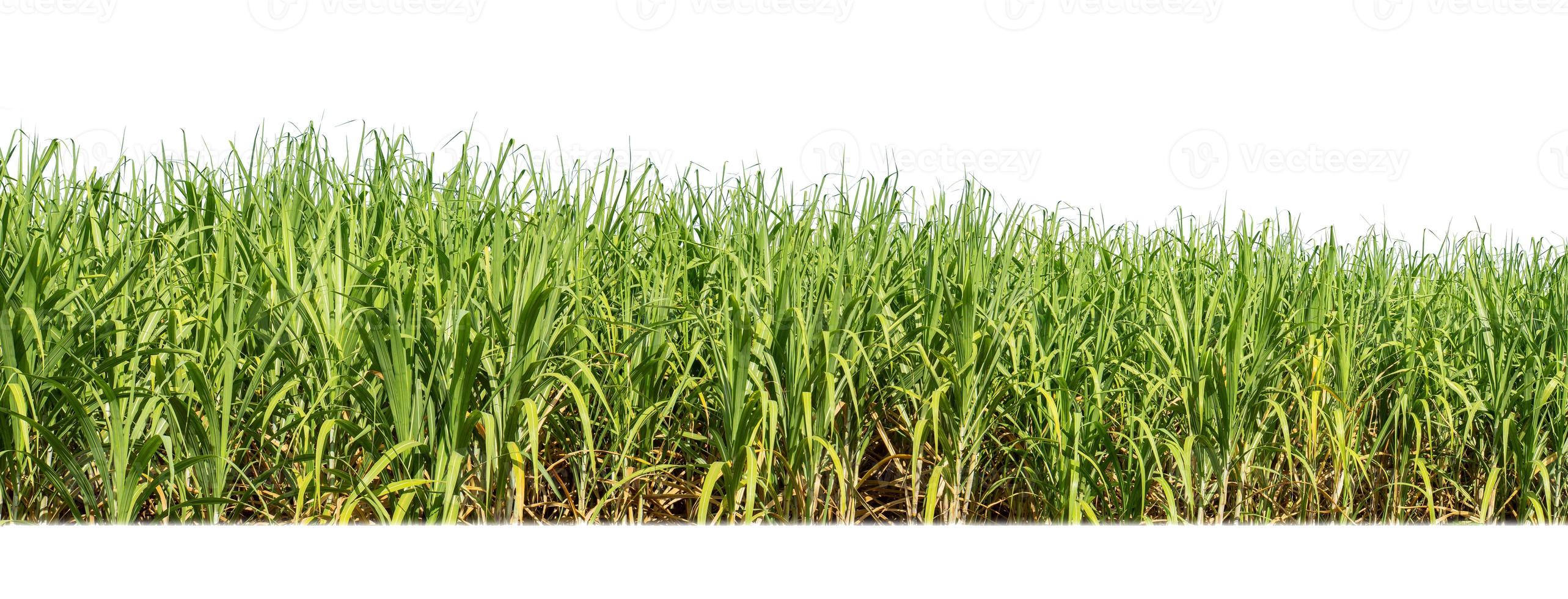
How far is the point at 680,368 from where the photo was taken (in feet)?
9.91

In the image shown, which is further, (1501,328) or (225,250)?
(1501,328)

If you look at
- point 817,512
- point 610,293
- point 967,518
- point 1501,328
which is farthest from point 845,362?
point 1501,328

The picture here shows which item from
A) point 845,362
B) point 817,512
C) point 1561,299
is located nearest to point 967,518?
point 817,512

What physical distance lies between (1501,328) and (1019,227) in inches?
67.1

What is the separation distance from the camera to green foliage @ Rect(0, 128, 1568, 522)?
2.55 metres

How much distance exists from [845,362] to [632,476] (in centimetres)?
61

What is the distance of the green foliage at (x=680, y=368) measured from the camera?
100 inches

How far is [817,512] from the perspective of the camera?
292cm

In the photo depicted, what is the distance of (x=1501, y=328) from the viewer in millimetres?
3691
